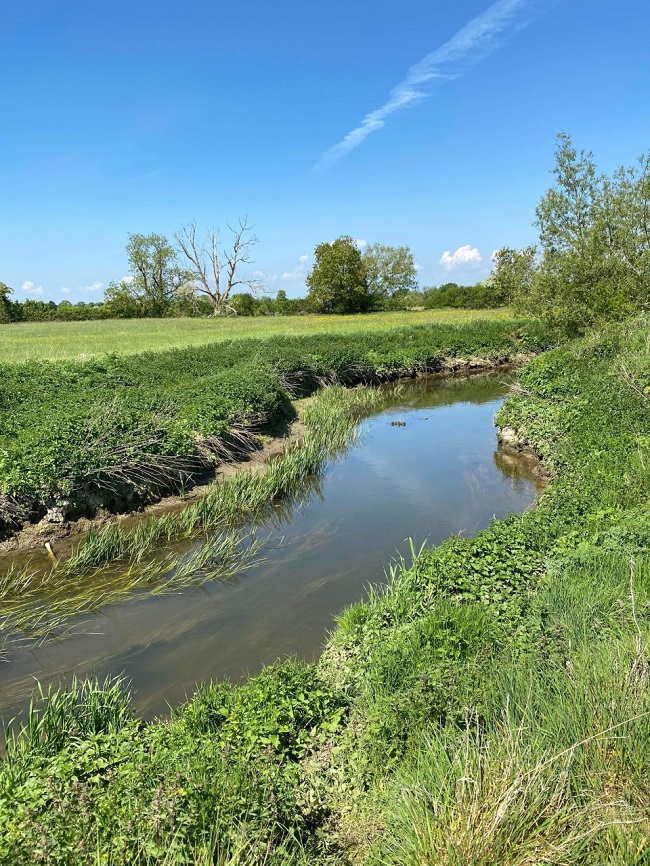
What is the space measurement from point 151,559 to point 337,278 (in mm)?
57371

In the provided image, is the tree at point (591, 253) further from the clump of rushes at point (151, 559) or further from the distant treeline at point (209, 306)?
the distant treeline at point (209, 306)

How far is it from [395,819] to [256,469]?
10.8 m

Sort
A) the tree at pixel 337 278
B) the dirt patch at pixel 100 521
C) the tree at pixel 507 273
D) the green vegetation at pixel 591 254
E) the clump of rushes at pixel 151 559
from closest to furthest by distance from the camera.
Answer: the clump of rushes at pixel 151 559 < the dirt patch at pixel 100 521 < the green vegetation at pixel 591 254 < the tree at pixel 507 273 < the tree at pixel 337 278

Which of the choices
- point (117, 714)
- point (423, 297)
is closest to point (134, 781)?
point (117, 714)

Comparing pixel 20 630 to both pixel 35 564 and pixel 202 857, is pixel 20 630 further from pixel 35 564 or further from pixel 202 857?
pixel 202 857

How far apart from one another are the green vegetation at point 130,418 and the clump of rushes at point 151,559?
3.42 ft

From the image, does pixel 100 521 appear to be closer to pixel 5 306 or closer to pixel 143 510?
pixel 143 510

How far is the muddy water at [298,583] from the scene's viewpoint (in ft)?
22.0

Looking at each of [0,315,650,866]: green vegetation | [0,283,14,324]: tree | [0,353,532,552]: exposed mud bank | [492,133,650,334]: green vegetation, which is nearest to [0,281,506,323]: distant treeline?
[0,283,14,324]: tree

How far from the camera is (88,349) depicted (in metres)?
30.9

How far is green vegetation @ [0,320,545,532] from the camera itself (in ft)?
33.6

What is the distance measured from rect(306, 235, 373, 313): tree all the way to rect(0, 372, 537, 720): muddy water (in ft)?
163

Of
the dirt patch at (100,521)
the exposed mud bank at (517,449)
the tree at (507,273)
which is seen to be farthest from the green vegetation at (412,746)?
the tree at (507,273)

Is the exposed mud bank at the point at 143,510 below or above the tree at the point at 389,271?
below
